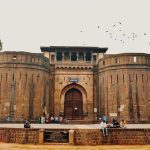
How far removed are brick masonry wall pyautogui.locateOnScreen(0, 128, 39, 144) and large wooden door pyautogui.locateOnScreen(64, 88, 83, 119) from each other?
14.9 metres

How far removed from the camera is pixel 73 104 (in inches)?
1458

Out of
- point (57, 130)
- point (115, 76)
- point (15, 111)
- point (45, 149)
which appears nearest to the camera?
point (45, 149)

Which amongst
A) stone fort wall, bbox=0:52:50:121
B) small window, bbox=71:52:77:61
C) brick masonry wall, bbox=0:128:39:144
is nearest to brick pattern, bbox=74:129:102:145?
brick masonry wall, bbox=0:128:39:144

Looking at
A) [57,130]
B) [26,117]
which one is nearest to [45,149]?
[57,130]

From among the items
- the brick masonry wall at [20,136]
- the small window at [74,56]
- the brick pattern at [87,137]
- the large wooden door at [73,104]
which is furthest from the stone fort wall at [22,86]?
the brick pattern at [87,137]

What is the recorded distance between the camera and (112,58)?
112 feet

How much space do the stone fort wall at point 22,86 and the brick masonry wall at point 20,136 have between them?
9.46m

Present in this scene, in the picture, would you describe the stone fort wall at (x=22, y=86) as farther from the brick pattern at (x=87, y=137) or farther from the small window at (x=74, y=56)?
the brick pattern at (x=87, y=137)

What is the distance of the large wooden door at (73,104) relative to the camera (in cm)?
3666

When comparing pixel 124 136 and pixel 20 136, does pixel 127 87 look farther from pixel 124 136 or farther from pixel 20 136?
pixel 20 136

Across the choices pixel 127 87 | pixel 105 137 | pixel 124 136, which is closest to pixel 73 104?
pixel 127 87

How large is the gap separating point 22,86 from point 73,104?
7240 mm

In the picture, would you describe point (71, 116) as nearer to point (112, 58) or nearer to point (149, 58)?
point (112, 58)

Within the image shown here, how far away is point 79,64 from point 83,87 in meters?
2.74
